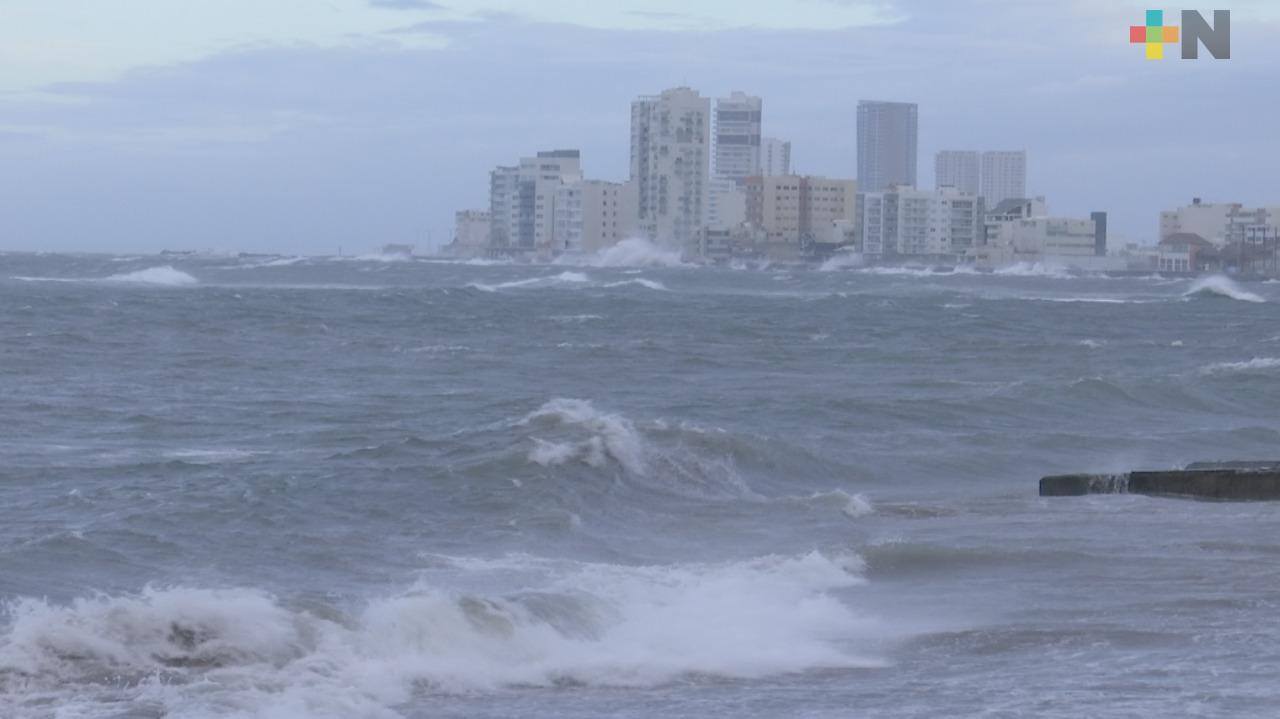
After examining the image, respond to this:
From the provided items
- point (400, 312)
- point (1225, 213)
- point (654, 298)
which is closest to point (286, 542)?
point (400, 312)

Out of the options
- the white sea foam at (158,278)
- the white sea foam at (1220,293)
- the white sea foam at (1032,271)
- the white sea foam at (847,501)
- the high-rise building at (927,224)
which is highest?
the high-rise building at (927,224)

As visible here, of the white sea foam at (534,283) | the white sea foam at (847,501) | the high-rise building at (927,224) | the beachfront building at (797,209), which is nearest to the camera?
the white sea foam at (847,501)

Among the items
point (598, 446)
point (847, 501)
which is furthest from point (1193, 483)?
point (598, 446)

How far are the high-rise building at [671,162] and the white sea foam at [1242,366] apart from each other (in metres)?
139

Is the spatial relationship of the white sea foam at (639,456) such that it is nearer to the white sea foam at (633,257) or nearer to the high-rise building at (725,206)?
the white sea foam at (633,257)

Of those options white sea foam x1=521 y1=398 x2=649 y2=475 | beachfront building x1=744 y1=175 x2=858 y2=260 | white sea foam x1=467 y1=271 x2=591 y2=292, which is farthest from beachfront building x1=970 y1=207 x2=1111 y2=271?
white sea foam x1=521 y1=398 x2=649 y2=475

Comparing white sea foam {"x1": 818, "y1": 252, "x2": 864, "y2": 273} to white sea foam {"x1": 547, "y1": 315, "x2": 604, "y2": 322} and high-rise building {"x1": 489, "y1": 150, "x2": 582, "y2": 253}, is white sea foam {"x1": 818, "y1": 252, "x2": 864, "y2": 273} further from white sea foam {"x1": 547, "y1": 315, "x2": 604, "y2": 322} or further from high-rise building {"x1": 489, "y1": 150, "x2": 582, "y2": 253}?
white sea foam {"x1": 547, "y1": 315, "x2": 604, "y2": 322}

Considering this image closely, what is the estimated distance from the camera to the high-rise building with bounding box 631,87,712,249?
177 m

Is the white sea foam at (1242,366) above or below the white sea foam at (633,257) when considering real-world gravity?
above

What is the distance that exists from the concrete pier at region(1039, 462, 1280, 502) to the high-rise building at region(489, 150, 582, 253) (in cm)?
15841

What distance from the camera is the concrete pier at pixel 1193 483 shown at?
15.6 meters

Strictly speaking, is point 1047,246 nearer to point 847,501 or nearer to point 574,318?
point 574,318

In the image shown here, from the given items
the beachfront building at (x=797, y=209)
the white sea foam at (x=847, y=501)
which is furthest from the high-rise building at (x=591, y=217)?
the white sea foam at (x=847, y=501)

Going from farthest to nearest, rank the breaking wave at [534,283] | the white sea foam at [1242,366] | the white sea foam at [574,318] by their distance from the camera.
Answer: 1. the breaking wave at [534,283]
2. the white sea foam at [574,318]
3. the white sea foam at [1242,366]
